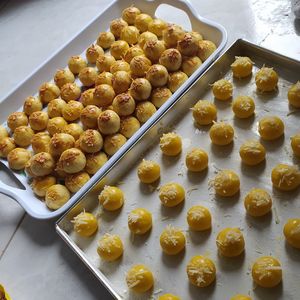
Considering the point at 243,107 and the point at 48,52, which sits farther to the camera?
the point at 48,52

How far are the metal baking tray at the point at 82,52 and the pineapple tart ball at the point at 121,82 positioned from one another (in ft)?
0.46

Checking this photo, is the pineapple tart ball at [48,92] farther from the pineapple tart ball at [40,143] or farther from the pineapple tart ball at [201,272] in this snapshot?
the pineapple tart ball at [201,272]

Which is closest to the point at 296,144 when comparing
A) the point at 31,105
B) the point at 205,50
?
the point at 205,50

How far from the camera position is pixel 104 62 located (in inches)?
46.6

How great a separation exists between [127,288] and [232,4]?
36.5 inches

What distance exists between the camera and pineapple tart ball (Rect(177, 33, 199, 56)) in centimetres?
112

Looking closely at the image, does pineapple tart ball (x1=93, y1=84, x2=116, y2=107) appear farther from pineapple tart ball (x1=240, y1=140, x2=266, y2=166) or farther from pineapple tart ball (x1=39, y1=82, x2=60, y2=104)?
pineapple tart ball (x1=240, y1=140, x2=266, y2=166)

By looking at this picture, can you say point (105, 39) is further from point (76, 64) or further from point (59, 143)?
point (59, 143)

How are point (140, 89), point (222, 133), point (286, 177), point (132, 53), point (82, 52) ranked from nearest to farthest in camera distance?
point (286, 177) → point (222, 133) → point (140, 89) → point (132, 53) → point (82, 52)

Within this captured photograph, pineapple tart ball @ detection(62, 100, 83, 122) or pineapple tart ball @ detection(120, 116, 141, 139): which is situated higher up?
pineapple tart ball @ detection(62, 100, 83, 122)

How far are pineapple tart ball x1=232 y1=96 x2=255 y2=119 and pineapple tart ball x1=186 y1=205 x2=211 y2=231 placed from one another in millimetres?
258

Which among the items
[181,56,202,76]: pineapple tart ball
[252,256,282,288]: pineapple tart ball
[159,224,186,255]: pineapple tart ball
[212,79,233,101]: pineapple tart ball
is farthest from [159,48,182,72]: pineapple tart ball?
[252,256,282,288]: pineapple tart ball

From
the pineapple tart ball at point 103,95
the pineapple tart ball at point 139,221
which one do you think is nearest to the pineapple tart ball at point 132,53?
the pineapple tart ball at point 103,95

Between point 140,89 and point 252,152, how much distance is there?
1.07 ft
